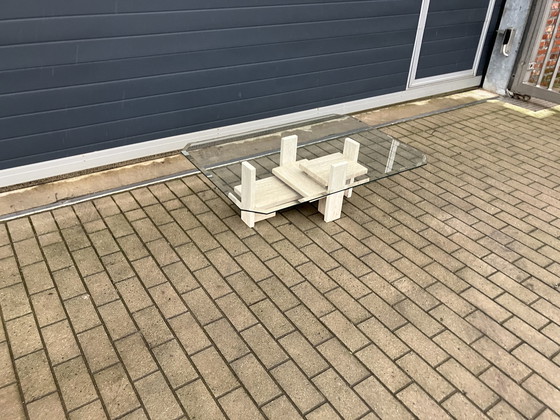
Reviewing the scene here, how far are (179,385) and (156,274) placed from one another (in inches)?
34.7

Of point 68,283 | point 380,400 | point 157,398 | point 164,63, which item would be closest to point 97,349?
point 157,398

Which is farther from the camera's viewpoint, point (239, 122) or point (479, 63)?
point (479, 63)

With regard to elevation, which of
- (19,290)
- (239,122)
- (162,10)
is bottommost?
(19,290)

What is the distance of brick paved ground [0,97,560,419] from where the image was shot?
7.37 feet

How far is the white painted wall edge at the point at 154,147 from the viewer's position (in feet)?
12.2

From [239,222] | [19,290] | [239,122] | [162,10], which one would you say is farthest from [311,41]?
[19,290]

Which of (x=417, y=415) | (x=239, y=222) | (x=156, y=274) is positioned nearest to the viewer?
(x=417, y=415)

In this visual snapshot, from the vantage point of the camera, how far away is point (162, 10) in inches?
147

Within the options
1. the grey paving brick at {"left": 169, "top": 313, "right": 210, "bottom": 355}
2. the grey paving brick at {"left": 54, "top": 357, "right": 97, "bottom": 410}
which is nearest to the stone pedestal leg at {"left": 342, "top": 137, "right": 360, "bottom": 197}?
the grey paving brick at {"left": 169, "top": 313, "right": 210, "bottom": 355}

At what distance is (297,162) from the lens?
3658 millimetres

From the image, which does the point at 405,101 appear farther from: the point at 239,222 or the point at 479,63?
the point at 239,222

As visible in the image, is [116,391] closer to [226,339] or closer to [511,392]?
[226,339]

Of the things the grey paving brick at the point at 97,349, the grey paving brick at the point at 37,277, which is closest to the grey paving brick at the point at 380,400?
the grey paving brick at the point at 97,349

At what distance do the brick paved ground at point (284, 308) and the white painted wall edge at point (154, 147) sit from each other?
508 millimetres
